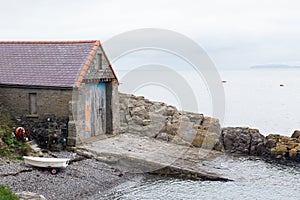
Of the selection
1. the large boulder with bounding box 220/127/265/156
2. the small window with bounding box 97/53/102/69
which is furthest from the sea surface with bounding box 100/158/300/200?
the small window with bounding box 97/53/102/69

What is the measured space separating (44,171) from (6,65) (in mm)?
8593

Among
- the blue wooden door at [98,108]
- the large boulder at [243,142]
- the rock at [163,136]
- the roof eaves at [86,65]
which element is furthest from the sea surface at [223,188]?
the roof eaves at [86,65]

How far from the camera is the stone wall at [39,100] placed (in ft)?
73.6

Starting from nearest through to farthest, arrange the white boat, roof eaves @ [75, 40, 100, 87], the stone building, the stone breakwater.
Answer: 1. the white boat
2. roof eaves @ [75, 40, 100, 87]
3. the stone building
4. the stone breakwater

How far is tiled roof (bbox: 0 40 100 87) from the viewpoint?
22812 mm

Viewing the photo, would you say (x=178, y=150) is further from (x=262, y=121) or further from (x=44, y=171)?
(x=262, y=121)

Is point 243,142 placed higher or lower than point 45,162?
lower

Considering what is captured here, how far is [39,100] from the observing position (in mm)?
22797

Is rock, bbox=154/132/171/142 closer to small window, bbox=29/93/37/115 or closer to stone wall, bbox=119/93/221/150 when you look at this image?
stone wall, bbox=119/93/221/150

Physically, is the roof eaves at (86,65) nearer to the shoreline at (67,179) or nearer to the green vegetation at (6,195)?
the shoreline at (67,179)

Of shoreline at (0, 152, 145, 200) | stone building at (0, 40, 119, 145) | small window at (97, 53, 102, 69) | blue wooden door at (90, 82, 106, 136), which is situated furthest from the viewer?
blue wooden door at (90, 82, 106, 136)

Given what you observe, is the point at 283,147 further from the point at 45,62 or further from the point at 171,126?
the point at 45,62

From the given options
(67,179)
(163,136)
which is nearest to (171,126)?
(163,136)

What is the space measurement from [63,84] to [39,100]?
1.71 meters
